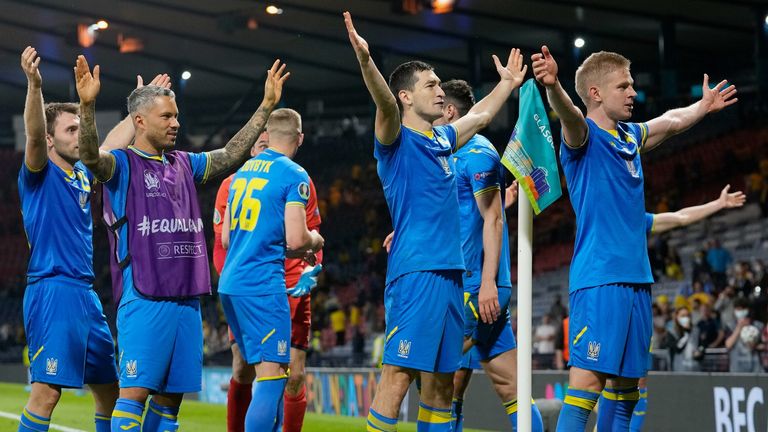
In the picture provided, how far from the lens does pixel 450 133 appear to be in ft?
20.0

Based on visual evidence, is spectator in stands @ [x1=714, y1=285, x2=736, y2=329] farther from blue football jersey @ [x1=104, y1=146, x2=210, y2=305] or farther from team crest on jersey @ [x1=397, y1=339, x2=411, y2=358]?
blue football jersey @ [x1=104, y1=146, x2=210, y2=305]

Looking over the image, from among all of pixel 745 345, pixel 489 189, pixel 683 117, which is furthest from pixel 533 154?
pixel 745 345

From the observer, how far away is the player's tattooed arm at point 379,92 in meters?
5.35

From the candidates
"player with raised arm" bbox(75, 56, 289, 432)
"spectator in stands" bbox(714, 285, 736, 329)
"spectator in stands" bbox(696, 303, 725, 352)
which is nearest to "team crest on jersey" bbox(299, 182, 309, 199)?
"player with raised arm" bbox(75, 56, 289, 432)

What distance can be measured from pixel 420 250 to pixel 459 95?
181 cm

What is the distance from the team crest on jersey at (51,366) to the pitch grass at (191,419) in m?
4.93

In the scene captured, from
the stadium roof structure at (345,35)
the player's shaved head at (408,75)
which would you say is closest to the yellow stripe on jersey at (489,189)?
the player's shaved head at (408,75)

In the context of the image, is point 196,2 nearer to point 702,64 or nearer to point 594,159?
point 702,64

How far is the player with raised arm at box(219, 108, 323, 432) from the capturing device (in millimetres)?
6383

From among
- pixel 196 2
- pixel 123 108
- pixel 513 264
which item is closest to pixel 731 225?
pixel 513 264

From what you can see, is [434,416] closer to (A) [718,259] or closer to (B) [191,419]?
(B) [191,419]

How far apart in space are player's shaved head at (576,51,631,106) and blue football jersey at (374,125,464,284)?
0.90 m

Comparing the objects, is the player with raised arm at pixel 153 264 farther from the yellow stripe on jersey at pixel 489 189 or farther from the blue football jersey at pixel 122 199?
the yellow stripe on jersey at pixel 489 189

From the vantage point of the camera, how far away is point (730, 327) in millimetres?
15141
